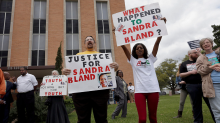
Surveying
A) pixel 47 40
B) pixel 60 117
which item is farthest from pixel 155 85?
pixel 47 40

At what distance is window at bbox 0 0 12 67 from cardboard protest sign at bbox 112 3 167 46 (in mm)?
17714

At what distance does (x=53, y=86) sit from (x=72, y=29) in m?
Answer: 14.9

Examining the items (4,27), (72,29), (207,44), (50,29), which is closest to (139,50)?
(207,44)

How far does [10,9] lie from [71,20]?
696cm

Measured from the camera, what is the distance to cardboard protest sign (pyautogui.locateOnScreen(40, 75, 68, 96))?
5.22m

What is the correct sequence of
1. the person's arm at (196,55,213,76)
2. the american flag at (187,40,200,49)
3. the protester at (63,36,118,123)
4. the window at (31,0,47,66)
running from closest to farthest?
the protester at (63,36,118,123) < the person's arm at (196,55,213,76) < the american flag at (187,40,200,49) < the window at (31,0,47,66)

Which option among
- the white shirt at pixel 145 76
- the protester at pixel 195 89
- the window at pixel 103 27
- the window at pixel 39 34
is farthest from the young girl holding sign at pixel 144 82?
the window at pixel 39 34

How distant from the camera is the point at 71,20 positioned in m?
19.3

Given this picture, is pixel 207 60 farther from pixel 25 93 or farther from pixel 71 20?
pixel 71 20

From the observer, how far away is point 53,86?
5305 millimetres

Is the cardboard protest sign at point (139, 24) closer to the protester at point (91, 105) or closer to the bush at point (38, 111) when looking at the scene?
the protester at point (91, 105)

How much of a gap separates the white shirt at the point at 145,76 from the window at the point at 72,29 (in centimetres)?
1589

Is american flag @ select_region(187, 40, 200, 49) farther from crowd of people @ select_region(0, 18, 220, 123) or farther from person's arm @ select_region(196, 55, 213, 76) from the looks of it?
person's arm @ select_region(196, 55, 213, 76)

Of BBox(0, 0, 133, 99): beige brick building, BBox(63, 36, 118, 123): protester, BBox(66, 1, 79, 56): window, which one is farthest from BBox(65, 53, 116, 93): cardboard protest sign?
BBox(66, 1, 79, 56): window
